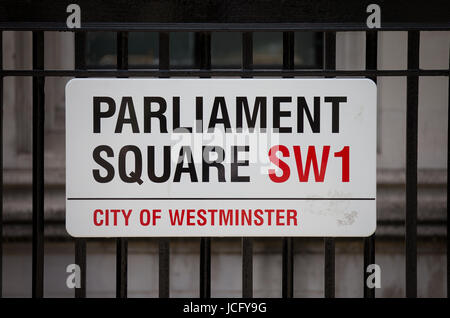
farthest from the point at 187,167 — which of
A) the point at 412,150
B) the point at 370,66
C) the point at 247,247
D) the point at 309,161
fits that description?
the point at 412,150

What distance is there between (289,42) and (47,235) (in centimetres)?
370

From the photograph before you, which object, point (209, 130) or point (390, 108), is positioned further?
point (390, 108)

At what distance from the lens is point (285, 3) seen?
308 cm

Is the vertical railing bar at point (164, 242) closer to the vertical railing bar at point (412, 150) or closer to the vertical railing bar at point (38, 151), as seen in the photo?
the vertical railing bar at point (38, 151)

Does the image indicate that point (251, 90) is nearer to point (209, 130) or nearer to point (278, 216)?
point (209, 130)

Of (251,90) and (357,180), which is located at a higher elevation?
(251,90)

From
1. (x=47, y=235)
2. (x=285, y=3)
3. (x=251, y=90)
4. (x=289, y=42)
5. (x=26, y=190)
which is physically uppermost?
(x=285, y=3)

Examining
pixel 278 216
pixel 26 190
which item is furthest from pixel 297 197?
pixel 26 190

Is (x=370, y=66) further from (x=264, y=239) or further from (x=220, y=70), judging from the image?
(x=264, y=239)

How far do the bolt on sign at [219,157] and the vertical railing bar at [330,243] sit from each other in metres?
0.10

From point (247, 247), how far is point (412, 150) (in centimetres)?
106

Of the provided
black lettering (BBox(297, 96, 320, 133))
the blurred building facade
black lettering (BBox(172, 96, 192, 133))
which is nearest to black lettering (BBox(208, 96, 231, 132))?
black lettering (BBox(172, 96, 192, 133))

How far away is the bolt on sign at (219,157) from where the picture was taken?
304 cm

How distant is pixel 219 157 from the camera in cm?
308
